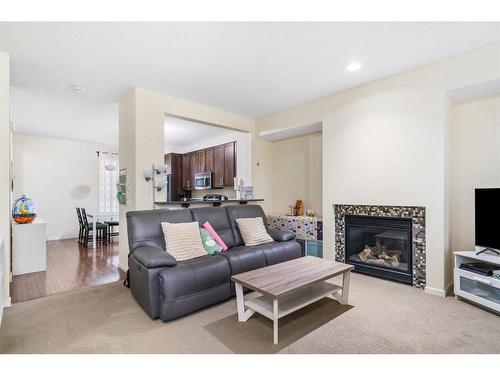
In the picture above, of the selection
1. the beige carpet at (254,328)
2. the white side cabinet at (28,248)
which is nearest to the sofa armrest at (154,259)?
→ the beige carpet at (254,328)

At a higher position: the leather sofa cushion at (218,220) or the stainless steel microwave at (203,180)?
the stainless steel microwave at (203,180)

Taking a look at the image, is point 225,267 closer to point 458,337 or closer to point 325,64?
point 458,337

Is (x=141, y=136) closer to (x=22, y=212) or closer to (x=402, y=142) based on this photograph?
(x=22, y=212)

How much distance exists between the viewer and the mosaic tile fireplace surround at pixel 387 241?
3.08 m

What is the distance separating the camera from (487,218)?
267cm

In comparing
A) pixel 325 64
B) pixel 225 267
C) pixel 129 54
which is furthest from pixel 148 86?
pixel 225 267

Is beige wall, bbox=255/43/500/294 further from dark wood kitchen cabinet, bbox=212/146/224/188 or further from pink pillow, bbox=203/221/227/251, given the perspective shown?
dark wood kitchen cabinet, bbox=212/146/224/188

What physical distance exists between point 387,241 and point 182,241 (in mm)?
2711

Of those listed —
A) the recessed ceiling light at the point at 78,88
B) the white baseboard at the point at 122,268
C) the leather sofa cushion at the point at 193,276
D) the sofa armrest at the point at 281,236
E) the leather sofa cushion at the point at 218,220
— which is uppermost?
the recessed ceiling light at the point at 78,88

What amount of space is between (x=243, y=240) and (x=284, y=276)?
1.35m

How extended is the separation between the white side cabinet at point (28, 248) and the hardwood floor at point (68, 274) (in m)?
0.16

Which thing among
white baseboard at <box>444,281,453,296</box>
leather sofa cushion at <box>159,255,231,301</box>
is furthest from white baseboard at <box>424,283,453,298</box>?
leather sofa cushion at <box>159,255,231,301</box>

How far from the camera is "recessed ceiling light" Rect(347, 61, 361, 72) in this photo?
294cm

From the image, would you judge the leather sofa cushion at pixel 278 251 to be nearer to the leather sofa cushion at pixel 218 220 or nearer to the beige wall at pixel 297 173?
the leather sofa cushion at pixel 218 220
